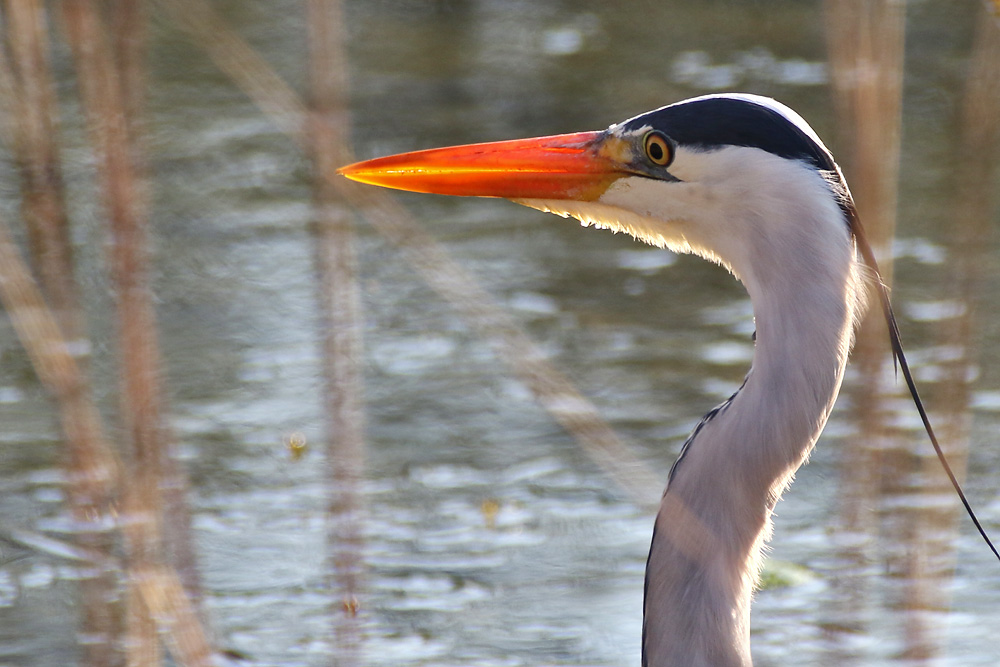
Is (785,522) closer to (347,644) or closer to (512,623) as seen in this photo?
(512,623)

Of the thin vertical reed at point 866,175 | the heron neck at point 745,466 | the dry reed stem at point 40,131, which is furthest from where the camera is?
the dry reed stem at point 40,131

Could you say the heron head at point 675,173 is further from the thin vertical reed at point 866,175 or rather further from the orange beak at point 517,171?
the thin vertical reed at point 866,175

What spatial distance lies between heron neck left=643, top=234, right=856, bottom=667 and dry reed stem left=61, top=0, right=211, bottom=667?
70 cm

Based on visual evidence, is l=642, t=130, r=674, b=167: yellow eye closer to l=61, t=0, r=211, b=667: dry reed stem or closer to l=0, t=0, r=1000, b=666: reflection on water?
l=0, t=0, r=1000, b=666: reflection on water

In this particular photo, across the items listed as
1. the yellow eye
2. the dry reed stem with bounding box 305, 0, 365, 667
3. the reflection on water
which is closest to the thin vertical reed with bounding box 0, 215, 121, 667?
the dry reed stem with bounding box 305, 0, 365, 667

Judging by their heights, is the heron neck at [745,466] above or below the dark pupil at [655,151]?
below

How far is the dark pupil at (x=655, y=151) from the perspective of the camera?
226cm

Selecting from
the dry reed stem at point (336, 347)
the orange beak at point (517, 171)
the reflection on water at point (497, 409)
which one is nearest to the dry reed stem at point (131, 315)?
the dry reed stem at point (336, 347)

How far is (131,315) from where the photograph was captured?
2199 millimetres

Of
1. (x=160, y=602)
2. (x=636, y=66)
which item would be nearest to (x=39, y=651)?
(x=160, y=602)

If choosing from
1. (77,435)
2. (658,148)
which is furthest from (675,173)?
(77,435)

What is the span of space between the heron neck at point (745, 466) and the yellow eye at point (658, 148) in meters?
0.24

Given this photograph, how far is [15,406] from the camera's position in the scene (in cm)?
413

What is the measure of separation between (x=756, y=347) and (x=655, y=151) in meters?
0.35
